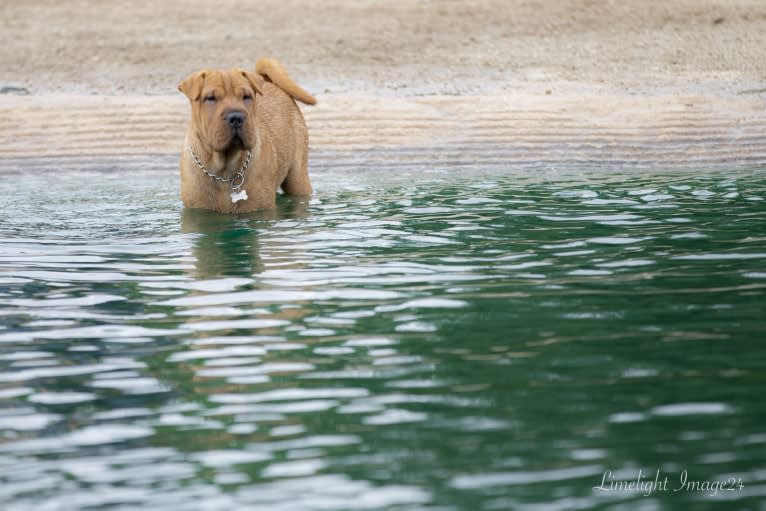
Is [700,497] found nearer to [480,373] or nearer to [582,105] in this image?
[480,373]

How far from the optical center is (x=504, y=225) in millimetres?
8328

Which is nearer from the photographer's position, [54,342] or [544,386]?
[544,386]

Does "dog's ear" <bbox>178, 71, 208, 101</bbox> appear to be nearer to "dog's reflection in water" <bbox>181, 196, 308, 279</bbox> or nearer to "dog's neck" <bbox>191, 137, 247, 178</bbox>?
"dog's neck" <bbox>191, 137, 247, 178</bbox>

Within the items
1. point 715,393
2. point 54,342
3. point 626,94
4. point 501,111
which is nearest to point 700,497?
point 715,393

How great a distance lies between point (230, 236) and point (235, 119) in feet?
3.10

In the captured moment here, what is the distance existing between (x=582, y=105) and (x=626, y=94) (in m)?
1.01

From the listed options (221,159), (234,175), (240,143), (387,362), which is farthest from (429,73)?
(387,362)

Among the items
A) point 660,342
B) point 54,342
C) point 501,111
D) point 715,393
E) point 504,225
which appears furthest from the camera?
point 501,111

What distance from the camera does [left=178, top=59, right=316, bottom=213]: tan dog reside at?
8.82 meters

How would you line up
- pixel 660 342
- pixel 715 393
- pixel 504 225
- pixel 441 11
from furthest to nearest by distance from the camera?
pixel 441 11
pixel 504 225
pixel 660 342
pixel 715 393

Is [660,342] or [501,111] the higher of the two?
[501,111]

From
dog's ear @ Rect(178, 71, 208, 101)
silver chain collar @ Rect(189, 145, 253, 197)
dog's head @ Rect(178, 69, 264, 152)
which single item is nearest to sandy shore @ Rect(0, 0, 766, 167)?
silver chain collar @ Rect(189, 145, 253, 197)

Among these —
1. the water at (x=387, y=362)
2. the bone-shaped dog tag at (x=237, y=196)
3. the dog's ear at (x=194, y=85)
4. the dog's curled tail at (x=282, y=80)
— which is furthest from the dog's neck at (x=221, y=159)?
the dog's curled tail at (x=282, y=80)

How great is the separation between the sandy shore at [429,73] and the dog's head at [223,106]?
3.77 m
